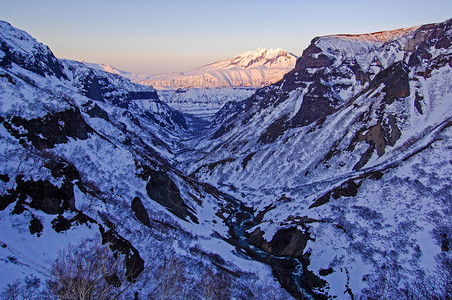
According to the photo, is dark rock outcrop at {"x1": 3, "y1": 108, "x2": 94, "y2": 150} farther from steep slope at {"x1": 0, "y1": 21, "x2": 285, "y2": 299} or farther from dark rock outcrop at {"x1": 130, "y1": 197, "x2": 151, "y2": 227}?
dark rock outcrop at {"x1": 130, "y1": 197, "x2": 151, "y2": 227}

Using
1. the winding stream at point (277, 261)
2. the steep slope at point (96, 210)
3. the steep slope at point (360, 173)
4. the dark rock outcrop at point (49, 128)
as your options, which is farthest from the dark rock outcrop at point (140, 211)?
the steep slope at point (360, 173)

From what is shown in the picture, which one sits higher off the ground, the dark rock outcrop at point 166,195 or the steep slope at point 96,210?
the steep slope at point 96,210

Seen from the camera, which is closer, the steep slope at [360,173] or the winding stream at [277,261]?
the winding stream at [277,261]

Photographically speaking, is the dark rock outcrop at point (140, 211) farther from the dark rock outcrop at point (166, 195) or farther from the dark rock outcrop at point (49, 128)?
the dark rock outcrop at point (49, 128)

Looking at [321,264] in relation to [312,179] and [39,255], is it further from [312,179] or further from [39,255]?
[312,179]

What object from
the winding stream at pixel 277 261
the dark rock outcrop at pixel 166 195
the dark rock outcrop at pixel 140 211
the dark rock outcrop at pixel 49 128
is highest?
the dark rock outcrop at pixel 49 128

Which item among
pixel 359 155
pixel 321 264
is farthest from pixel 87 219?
pixel 359 155
